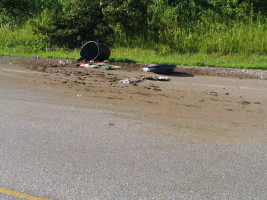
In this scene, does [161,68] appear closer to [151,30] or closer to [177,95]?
[177,95]

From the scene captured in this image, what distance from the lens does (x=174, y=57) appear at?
16266 millimetres

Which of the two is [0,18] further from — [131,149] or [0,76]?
[131,149]

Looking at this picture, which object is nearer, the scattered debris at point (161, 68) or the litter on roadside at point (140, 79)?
the litter on roadside at point (140, 79)

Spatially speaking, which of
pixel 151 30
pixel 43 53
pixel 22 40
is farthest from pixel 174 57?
pixel 22 40

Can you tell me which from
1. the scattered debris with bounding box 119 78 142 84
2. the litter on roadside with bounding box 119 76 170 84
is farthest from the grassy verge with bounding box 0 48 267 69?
the scattered debris with bounding box 119 78 142 84

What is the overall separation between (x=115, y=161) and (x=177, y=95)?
475 cm

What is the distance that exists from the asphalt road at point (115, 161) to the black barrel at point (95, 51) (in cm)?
798

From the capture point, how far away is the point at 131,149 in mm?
6086

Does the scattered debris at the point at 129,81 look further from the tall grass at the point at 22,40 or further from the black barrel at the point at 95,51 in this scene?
the tall grass at the point at 22,40

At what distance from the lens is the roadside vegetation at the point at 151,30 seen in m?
17.1

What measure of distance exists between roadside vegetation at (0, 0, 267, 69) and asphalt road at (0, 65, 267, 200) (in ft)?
30.6

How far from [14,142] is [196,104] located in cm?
441

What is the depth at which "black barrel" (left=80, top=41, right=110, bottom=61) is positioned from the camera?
15.6m

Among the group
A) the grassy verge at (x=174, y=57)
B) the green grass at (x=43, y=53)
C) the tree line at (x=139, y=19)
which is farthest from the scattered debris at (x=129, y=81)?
the tree line at (x=139, y=19)
